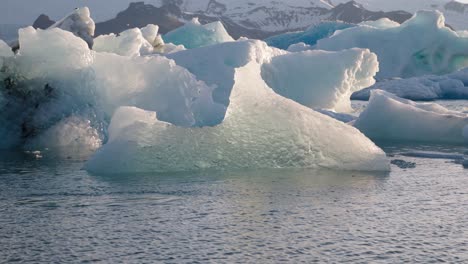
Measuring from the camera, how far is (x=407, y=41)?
22.0m

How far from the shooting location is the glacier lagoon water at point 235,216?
3.19 m

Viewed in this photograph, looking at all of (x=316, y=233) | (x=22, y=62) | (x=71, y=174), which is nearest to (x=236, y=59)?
(x=22, y=62)

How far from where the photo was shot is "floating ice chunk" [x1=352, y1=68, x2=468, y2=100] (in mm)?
18797

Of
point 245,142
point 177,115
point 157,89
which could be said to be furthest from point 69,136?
point 245,142

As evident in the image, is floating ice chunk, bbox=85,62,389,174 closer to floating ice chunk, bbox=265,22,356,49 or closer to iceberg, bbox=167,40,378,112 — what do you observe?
iceberg, bbox=167,40,378,112

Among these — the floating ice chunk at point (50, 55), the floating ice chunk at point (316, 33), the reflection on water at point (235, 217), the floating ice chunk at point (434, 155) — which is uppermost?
the floating ice chunk at point (316, 33)

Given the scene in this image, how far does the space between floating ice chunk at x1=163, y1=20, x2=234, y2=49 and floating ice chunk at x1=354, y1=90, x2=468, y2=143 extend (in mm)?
10154

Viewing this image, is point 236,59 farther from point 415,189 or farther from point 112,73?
point 415,189

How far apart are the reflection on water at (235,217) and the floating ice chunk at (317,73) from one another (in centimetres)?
664

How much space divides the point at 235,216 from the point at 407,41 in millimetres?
19261

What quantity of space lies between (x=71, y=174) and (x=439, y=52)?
19863 millimetres

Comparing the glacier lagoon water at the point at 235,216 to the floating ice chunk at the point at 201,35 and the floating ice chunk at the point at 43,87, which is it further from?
the floating ice chunk at the point at 201,35

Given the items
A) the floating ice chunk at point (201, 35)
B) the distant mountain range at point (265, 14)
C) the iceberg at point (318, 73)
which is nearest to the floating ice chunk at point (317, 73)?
the iceberg at point (318, 73)

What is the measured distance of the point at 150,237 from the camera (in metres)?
3.46
